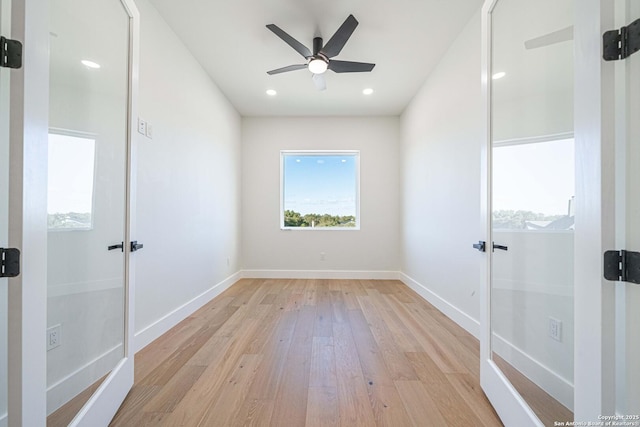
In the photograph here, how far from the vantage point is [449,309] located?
265 centimetres

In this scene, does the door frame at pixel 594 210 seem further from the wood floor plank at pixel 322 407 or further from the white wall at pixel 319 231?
the white wall at pixel 319 231

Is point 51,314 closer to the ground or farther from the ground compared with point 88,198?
closer to the ground

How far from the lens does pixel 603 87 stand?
0.75 meters

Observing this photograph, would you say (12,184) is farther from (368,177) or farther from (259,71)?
(368,177)

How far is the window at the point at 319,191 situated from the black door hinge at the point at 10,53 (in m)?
3.81

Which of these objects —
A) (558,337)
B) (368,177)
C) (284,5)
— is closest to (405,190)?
(368,177)

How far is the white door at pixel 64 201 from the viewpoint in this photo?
78 cm

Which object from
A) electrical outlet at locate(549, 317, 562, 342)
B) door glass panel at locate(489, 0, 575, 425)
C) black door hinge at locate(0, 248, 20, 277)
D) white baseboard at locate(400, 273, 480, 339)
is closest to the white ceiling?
door glass panel at locate(489, 0, 575, 425)

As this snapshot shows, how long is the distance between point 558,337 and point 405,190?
3187mm

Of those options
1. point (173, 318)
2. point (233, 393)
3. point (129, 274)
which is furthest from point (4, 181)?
point (173, 318)

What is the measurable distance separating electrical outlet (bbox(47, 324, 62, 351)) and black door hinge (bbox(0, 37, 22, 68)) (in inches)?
37.2

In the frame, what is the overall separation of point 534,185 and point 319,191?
359 centimetres

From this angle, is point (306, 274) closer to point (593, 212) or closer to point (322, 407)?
point (322, 407)

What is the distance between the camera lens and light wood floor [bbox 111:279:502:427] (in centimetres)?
131
